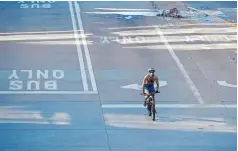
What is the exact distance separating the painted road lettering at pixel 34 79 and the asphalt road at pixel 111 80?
1.4 inches

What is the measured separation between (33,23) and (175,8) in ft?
28.5

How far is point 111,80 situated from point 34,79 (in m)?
2.67

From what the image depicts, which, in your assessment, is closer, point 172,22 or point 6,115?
point 6,115

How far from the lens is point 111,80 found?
26.7 meters

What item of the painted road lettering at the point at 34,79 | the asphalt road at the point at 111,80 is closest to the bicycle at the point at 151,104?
the asphalt road at the point at 111,80

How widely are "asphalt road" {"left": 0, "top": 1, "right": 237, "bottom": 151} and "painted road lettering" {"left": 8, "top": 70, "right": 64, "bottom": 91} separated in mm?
35

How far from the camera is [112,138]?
19.5 m

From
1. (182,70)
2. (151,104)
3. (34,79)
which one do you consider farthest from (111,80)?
(151,104)

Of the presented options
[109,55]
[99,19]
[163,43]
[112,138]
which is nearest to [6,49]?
[109,55]

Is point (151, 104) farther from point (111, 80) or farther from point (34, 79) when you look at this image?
point (34, 79)

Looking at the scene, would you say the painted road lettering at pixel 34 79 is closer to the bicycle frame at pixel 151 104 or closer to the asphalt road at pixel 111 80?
the asphalt road at pixel 111 80

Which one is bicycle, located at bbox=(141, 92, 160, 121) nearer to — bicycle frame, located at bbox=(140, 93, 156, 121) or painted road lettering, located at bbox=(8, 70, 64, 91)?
bicycle frame, located at bbox=(140, 93, 156, 121)

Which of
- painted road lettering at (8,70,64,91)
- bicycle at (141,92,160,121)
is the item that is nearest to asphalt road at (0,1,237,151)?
painted road lettering at (8,70,64,91)

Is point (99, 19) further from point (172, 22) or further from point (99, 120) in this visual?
point (99, 120)
